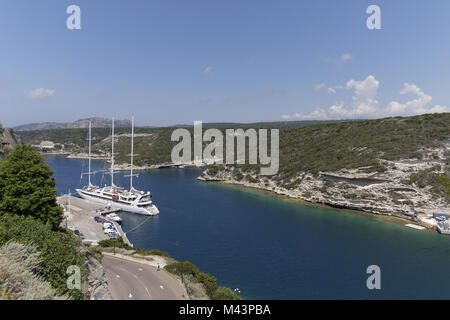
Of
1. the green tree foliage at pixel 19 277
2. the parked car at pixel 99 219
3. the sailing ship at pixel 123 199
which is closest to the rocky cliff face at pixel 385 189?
the sailing ship at pixel 123 199

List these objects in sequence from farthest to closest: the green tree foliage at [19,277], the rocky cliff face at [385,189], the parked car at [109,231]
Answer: the rocky cliff face at [385,189]
the parked car at [109,231]
the green tree foliage at [19,277]

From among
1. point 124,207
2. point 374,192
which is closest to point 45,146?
point 124,207

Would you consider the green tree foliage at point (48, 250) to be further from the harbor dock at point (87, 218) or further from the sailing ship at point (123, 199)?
the sailing ship at point (123, 199)

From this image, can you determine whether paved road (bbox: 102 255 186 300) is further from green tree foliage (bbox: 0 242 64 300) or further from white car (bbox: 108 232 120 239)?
white car (bbox: 108 232 120 239)

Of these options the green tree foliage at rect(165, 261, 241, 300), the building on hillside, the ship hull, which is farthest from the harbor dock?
the building on hillside

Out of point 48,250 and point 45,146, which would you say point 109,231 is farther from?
point 45,146
